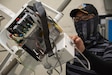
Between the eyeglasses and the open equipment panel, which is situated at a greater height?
the open equipment panel

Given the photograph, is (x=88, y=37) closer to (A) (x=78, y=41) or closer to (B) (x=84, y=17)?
(B) (x=84, y=17)

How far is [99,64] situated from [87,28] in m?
0.54

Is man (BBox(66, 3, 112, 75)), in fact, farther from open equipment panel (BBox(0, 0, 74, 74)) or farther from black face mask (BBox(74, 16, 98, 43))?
open equipment panel (BBox(0, 0, 74, 74))

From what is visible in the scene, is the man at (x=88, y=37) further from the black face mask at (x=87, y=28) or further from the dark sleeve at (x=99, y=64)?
the dark sleeve at (x=99, y=64)

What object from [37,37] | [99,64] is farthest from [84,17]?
[37,37]

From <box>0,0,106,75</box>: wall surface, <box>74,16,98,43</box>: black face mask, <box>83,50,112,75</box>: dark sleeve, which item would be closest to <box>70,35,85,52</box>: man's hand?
<box>83,50,112,75</box>: dark sleeve

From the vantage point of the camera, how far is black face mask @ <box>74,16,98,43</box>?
182cm

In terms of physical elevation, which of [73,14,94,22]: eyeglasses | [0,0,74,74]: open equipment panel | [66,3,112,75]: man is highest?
[0,0,74,74]: open equipment panel

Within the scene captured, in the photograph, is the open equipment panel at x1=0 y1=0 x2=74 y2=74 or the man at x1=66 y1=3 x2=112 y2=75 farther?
the man at x1=66 y1=3 x2=112 y2=75

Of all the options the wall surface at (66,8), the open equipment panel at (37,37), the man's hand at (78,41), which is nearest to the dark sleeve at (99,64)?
the man's hand at (78,41)

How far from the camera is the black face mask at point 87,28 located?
1.82 m

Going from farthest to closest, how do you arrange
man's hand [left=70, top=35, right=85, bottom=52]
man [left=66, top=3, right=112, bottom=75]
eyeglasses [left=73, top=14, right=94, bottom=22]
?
eyeglasses [left=73, top=14, right=94, bottom=22] → man [left=66, top=3, right=112, bottom=75] → man's hand [left=70, top=35, right=85, bottom=52]

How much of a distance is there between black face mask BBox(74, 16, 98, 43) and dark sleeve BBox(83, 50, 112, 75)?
0.45m

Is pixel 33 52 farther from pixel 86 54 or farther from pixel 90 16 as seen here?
pixel 90 16
